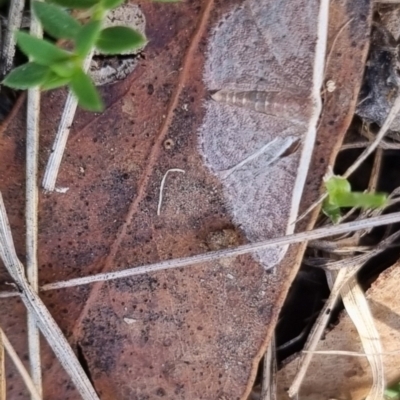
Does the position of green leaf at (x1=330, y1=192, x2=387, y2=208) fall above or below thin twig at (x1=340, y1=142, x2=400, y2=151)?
below

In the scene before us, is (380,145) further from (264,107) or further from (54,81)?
(54,81)

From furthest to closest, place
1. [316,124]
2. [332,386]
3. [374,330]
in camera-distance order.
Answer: [332,386] < [374,330] < [316,124]

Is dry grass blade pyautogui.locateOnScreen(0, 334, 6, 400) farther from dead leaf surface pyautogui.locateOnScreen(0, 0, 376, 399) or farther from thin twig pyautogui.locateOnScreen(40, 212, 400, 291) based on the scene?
thin twig pyautogui.locateOnScreen(40, 212, 400, 291)

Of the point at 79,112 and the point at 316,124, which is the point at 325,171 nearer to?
the point at 316,124

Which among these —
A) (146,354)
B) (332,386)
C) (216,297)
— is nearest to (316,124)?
(216,297)

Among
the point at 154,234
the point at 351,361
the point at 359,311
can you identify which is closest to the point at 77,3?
the point at 154,234

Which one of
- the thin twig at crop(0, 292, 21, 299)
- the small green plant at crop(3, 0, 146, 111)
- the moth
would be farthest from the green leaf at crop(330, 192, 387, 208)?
the thin twig at crop(0, 292, 21, 299)
